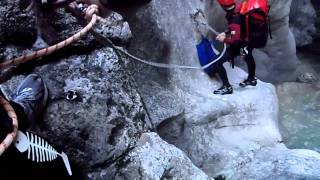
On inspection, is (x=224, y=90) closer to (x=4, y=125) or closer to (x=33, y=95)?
(x=33, y=95)

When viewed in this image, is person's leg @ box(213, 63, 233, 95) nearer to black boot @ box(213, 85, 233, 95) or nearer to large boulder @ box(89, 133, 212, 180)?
black boot @ box(213, 85, 233, 95)

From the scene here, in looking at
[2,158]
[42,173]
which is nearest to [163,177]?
[42,173]

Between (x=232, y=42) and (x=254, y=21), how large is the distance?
469 mm

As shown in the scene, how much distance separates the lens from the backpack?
5.84 meters

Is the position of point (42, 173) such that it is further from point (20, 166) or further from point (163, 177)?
point (163, 177)

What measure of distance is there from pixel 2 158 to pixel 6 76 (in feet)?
5.02

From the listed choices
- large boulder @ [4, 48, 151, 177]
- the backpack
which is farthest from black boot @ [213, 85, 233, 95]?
large boulder @ [4, 48, 151, 177]

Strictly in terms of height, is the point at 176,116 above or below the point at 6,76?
below

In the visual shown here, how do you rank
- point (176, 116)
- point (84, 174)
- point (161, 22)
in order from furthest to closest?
point (161, 22), point (176, 116), point (84, 174)

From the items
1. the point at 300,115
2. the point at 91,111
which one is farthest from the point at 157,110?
the point at 300,115

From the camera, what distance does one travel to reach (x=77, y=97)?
319cm

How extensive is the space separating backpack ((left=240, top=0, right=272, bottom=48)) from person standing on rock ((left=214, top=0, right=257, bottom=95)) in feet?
0.25

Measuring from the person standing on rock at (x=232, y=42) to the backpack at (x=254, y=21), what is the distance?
77 mm

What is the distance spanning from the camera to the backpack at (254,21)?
584 centimetres
